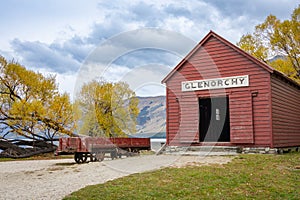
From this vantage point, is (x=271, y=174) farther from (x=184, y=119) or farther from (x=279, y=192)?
(x=184, y=119)

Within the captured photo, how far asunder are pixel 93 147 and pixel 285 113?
10.5m

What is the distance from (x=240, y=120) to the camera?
16.7m

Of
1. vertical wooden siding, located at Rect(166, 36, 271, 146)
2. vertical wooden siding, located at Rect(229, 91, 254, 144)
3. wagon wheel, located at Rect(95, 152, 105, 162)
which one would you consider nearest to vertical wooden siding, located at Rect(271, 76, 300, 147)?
vertical wooden siding, located at Rect(166, 36, 271, 146)

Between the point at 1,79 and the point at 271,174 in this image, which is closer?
the point at 271,174

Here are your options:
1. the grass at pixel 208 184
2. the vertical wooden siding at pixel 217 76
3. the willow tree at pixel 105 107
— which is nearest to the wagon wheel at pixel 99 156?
the vertical wooden siding at pixel 217 76

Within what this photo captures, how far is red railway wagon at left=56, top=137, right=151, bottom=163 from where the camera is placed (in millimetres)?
17406

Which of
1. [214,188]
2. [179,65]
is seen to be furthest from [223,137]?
[214,188]

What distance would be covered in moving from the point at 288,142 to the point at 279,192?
10336mm

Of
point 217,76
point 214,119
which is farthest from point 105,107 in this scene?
point 217,76

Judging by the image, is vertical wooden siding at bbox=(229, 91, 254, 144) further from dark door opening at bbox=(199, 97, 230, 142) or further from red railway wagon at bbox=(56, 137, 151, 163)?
red railway wagon at bbox=(56, 137, 151, 163)

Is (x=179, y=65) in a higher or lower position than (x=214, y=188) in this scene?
higher

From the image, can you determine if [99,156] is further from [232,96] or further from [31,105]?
[31,105]

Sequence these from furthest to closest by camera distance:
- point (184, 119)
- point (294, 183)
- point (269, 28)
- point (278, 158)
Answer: point (269, 28) < point (184, 119) < point (278, 158) < point (294, 183)

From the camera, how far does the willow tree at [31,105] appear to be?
26.5 m
